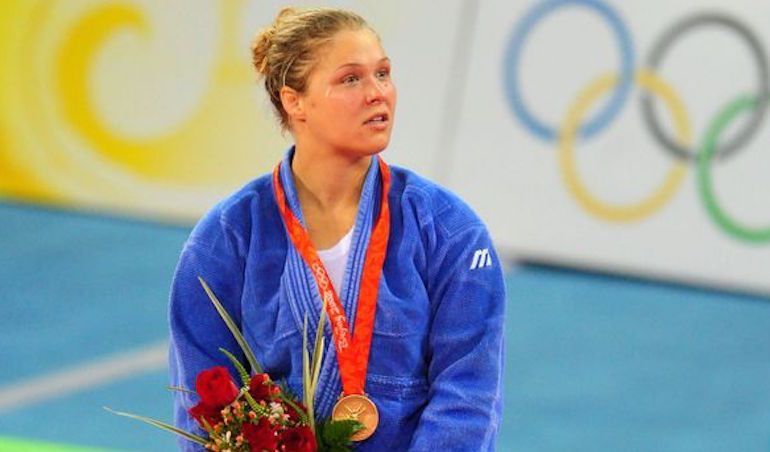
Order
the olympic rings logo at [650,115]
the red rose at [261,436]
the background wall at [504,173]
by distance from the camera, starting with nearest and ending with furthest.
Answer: the red rose at [261,436] < the background wall at [504,173] < the olympic rings logo at [650,115]

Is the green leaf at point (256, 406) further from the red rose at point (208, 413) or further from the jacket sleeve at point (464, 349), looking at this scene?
the jacket sleeve at point (464, 349)

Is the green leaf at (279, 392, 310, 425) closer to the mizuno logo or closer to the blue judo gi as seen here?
the blue judo gi

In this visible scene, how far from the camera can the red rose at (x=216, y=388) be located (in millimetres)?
2980

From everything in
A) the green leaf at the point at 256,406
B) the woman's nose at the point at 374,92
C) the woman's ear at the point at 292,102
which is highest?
the woman's nose at the point at 374,92

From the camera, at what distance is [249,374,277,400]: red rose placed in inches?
118

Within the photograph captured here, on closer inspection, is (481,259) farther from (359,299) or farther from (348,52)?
(348,52)

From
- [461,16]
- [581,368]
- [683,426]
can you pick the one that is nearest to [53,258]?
[461,16]

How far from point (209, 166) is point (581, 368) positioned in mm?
2412

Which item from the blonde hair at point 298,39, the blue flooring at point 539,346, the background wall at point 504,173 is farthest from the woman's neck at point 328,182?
the background wall at point 504,173

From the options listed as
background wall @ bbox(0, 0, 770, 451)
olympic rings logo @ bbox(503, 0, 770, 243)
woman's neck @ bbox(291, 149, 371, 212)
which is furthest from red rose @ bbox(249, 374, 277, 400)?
olympic rings logo @ bbox(503, 0, 770, 243)

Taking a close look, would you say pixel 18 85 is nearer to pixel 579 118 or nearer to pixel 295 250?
pixel 579 118

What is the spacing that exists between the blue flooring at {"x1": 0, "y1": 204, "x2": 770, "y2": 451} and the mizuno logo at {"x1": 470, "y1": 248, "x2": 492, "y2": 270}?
2612mm

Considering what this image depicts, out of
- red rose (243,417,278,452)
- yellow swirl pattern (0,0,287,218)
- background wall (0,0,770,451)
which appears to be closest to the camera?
red rose (243,417,278,452)

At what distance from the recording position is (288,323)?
3082mm
